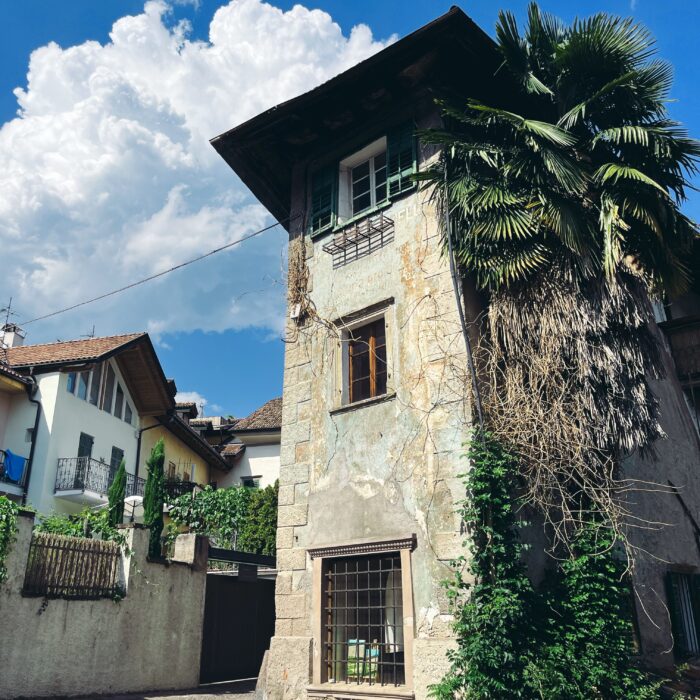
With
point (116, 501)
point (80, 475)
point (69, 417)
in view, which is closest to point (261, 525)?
point (80, 475)

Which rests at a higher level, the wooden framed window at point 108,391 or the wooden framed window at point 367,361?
the wooden framed window at point 108,391

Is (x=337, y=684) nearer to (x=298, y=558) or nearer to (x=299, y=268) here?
(x=298, y=558)

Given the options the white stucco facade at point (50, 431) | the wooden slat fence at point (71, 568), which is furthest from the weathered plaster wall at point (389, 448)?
the white stucco facade at point (50, 431)

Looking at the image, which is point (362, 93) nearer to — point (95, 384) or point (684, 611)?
point (684, 611)

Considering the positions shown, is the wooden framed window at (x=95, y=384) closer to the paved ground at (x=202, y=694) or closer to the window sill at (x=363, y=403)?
the paved ground at (x=202, y=694)

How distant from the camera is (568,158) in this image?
934 cm

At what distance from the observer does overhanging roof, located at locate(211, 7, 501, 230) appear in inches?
405

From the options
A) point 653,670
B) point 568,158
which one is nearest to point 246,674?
point 653,670

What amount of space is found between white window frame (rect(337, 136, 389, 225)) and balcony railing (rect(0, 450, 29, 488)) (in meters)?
13.2

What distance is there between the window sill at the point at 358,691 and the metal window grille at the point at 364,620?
0.52 feet

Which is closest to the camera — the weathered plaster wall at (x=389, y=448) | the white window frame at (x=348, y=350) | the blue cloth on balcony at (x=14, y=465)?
the weathered plaster wall at (x=389, y=448)

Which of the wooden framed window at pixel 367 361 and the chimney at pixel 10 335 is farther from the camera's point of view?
the chimney at pixel 10 335

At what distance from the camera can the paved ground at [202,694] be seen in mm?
11594

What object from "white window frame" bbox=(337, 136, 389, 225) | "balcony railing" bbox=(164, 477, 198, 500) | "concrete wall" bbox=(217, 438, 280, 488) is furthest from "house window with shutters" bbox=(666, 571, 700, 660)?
"concrete wall" bbox=(217, 438, 280, 488)
